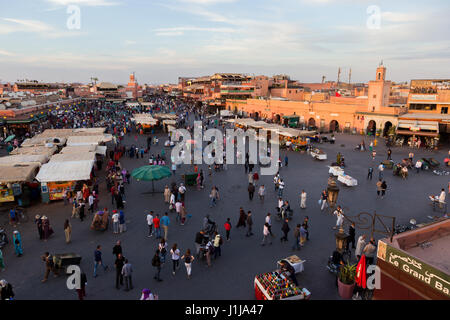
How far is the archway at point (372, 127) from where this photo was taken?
112ft

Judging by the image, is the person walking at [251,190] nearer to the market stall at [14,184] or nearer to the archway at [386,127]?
the market stall at [14,184]

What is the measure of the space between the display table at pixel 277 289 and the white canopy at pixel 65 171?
33.2 ft

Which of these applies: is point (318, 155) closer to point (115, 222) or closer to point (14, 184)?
point (115, 222)

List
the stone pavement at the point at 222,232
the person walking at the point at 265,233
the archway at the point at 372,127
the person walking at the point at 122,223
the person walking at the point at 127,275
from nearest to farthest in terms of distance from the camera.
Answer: the person walking at the point at 127,275 < the stone pavement at the point at 222,232 < the person walking at the point at 265,233 < the person walking at the point at 122,223 < the archway at the point at 372,127

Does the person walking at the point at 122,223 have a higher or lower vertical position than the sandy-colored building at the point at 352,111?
lower

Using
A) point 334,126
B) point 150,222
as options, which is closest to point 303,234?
point 150,222

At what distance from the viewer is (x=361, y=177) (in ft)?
60.6

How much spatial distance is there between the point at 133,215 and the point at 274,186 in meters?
8.12

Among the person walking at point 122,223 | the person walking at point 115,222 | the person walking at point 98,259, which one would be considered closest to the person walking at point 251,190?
the person walking at point 122,223

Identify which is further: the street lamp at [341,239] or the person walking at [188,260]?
the street lamp at [341,239]

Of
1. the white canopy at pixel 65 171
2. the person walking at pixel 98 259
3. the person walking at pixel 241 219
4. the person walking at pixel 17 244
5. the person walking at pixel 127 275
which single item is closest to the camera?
the person walking at pixel 127 275

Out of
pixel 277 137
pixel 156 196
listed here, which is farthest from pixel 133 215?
pixel 277 137

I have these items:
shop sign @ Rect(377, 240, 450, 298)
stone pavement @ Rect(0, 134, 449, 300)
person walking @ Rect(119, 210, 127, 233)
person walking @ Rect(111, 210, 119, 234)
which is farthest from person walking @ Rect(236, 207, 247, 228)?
shop sign @ Rect(377, 240, 450, 298)

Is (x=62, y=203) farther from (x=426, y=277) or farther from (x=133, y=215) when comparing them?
(x=426, y=277)
